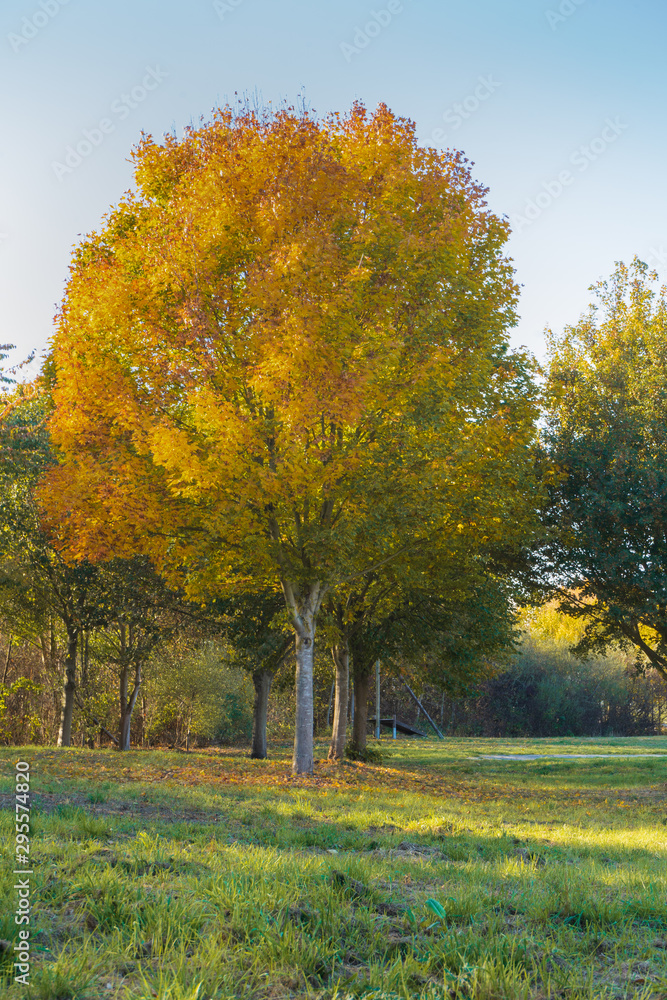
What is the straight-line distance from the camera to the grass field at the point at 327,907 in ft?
9.39

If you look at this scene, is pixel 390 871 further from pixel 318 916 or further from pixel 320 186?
pixel 320 186

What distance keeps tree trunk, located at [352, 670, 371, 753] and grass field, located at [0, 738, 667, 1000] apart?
13674 millimetres

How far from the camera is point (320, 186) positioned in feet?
38.2

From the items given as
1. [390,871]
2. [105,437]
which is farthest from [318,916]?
[105,437]

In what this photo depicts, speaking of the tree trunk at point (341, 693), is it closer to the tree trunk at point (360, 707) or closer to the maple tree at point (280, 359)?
the tree trunk at point (360, 707)

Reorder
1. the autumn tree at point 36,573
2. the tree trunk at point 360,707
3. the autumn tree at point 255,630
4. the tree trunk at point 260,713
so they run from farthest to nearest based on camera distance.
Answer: the tree trunk at point 260,713 < the tree trunk at point 360,707 < the autumn tree at point 255,630 < the autumn tree at point 36,573

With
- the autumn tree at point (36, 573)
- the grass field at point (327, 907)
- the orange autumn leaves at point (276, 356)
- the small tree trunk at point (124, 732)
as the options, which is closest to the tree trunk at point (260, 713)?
the small tree trunk at point (124, 732)

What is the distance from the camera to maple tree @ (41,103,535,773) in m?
10.9

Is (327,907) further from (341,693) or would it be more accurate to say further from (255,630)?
(255,630)

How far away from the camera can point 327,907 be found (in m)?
3.62

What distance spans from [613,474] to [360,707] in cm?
1036

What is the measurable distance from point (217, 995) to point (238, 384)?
9.75m

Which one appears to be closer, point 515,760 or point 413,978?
point 413,978

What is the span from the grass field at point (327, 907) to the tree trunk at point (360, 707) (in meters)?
13.7
